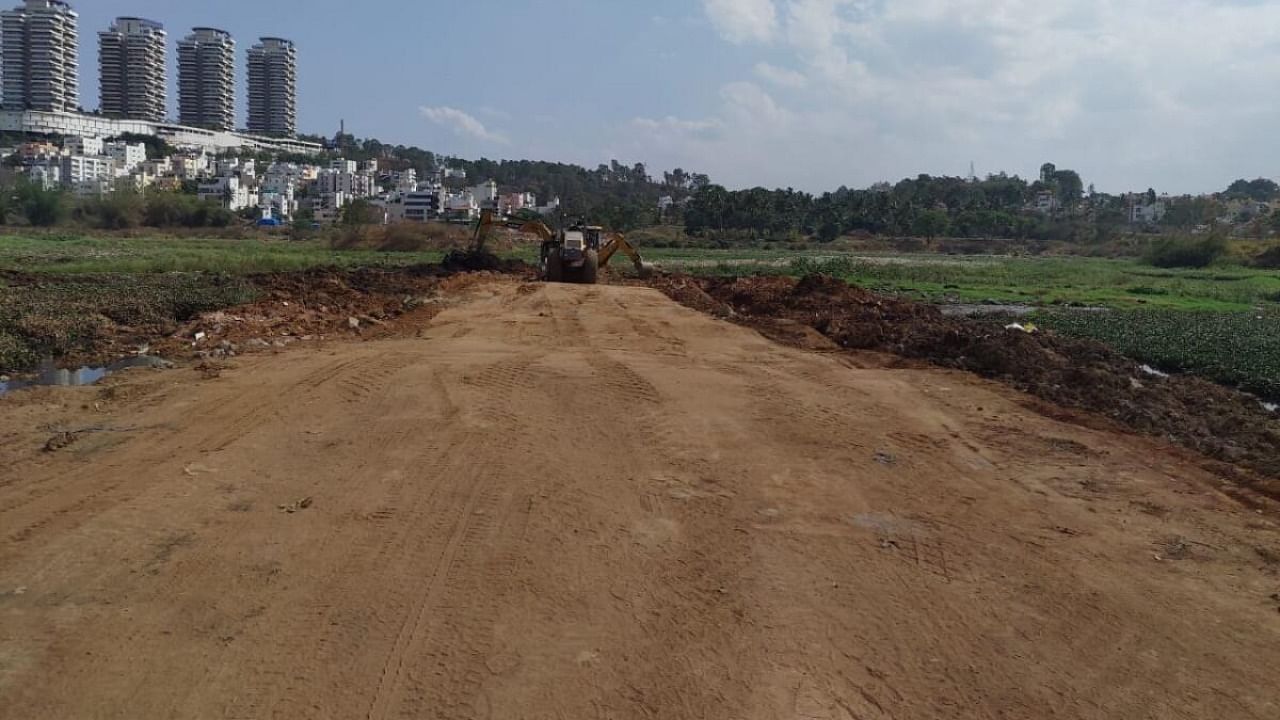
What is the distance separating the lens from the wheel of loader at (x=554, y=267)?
31594 millimetres

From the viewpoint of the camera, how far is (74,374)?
14.3 meters

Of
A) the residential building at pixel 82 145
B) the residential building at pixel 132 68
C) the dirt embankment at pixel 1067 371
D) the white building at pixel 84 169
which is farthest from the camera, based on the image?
the residential building at pixel 132 68

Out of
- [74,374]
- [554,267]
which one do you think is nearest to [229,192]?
[554,267]

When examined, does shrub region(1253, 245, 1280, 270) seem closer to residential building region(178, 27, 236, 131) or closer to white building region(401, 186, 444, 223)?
white building region(401, 186, 444, 223)

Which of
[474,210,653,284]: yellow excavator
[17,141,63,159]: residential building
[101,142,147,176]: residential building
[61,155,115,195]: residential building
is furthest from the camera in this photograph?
[101,142,147,176]: residential building

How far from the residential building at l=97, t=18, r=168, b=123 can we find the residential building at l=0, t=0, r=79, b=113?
8016 mm

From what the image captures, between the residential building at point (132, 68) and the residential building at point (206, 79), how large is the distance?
556cm

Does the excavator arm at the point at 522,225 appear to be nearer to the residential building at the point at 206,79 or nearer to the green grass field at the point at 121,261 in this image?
the green grass field at the point at 121,261

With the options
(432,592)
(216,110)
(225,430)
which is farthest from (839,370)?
(216,110)

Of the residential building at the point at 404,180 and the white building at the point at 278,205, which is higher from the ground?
the residential building at the point at 404,180

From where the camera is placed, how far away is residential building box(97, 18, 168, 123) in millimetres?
171250

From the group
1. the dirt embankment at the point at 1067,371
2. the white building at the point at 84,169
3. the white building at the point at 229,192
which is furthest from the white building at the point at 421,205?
the dirt embankment at the point at 1067,371

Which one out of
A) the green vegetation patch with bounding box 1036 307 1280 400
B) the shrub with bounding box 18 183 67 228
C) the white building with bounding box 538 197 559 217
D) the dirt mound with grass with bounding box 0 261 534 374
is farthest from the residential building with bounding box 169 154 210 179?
the green vegetation patch with bounding box 1036 307 1280 400

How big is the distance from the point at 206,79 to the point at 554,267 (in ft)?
602
